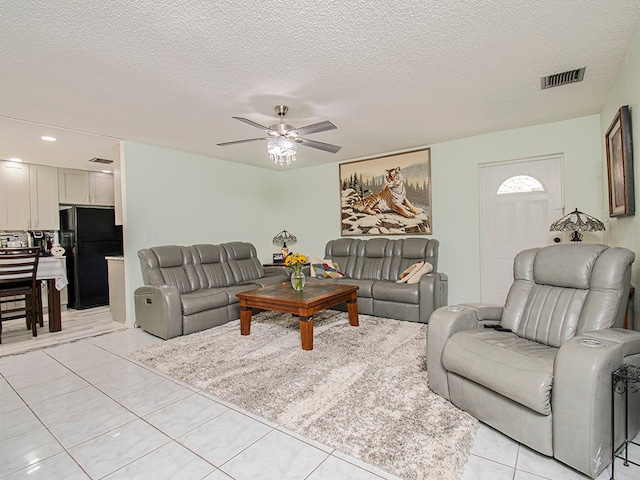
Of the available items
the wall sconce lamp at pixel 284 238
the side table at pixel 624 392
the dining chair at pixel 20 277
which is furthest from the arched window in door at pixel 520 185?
the dining chair at pixel 20 277

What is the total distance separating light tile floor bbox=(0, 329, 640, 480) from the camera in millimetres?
1553

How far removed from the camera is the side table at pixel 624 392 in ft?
4.66

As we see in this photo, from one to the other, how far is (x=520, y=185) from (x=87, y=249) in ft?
21.8

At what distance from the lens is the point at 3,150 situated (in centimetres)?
452

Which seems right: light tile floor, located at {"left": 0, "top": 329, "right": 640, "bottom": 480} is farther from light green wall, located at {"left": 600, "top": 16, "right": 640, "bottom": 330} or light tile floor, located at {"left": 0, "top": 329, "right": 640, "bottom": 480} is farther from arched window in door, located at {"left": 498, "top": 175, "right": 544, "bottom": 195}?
arched window in door, located at {"left": 498, "top": 175, "right": 544, "bottom": 195}

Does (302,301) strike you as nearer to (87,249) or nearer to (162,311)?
(162,311)

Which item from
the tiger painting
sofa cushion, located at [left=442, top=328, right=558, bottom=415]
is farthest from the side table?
the tiger painting

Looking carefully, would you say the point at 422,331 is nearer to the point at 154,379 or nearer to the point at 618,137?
the point at 618,137

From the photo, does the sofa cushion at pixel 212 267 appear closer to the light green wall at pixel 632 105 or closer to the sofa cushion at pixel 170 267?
the sofa cushion at pixel 170 267

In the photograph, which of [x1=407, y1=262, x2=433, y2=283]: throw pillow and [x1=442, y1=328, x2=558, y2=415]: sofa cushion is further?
[x1=407, y1=262, x2=433, y2=283]: throw pillow

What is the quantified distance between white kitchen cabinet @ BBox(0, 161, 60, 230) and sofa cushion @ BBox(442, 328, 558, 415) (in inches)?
254

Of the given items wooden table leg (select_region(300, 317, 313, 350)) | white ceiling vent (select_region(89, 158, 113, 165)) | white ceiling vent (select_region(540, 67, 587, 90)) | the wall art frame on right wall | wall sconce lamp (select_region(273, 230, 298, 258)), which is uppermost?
white ceiling vent (select_region(89, 158, 113, 165))

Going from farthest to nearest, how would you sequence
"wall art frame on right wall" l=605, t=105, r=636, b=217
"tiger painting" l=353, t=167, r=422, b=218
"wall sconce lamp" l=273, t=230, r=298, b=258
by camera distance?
"wall sconce lamp" l=273, t=230, r=298, b=258 < "tiger painting" l=353, t=167, r=422, b=218 < "wall art frame on right wall" l=605, t=105, r=636, b=217

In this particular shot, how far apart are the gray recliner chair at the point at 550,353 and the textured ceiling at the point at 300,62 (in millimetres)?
1443
